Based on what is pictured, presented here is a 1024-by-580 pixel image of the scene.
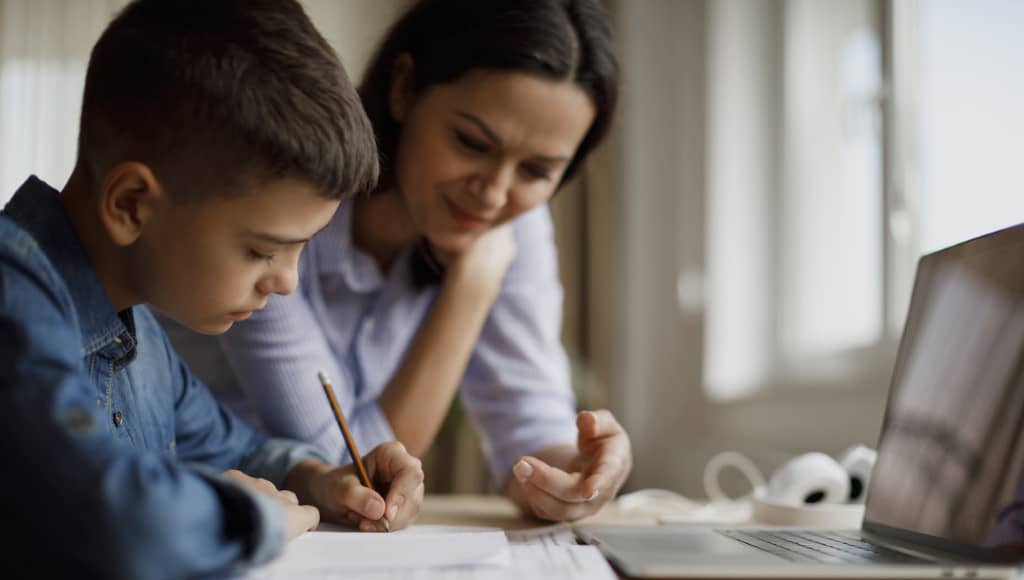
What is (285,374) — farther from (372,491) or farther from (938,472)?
(938,472)

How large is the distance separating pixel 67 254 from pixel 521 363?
77cm

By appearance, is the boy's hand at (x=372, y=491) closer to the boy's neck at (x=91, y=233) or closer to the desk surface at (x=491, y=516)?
the desk surface at (x=491, y=516)

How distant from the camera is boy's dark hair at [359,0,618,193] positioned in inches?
41.1

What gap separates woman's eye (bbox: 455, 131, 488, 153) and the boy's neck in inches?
18.9

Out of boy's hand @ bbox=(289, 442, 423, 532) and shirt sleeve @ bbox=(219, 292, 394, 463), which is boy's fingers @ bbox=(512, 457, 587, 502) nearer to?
boy's hand @ bbox=(289, 442, 423, 532)

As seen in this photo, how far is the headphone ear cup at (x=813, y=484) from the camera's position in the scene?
3.35ft

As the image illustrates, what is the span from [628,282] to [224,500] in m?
2.41

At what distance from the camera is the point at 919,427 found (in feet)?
2.64

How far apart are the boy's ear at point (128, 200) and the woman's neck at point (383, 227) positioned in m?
0.52

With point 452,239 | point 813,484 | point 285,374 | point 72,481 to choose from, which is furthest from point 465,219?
point 72,481

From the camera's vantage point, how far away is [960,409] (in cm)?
73

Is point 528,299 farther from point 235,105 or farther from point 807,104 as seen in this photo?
point 807,104

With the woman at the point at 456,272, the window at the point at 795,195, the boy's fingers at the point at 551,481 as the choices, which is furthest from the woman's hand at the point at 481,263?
the window at the point at 795,195

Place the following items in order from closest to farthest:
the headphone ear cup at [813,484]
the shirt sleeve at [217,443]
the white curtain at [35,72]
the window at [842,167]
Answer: the shirt sleeve at [217,443] → the headphone ear cup at [813,484] → the window at [842,167] → the white curtain at [35,72]
